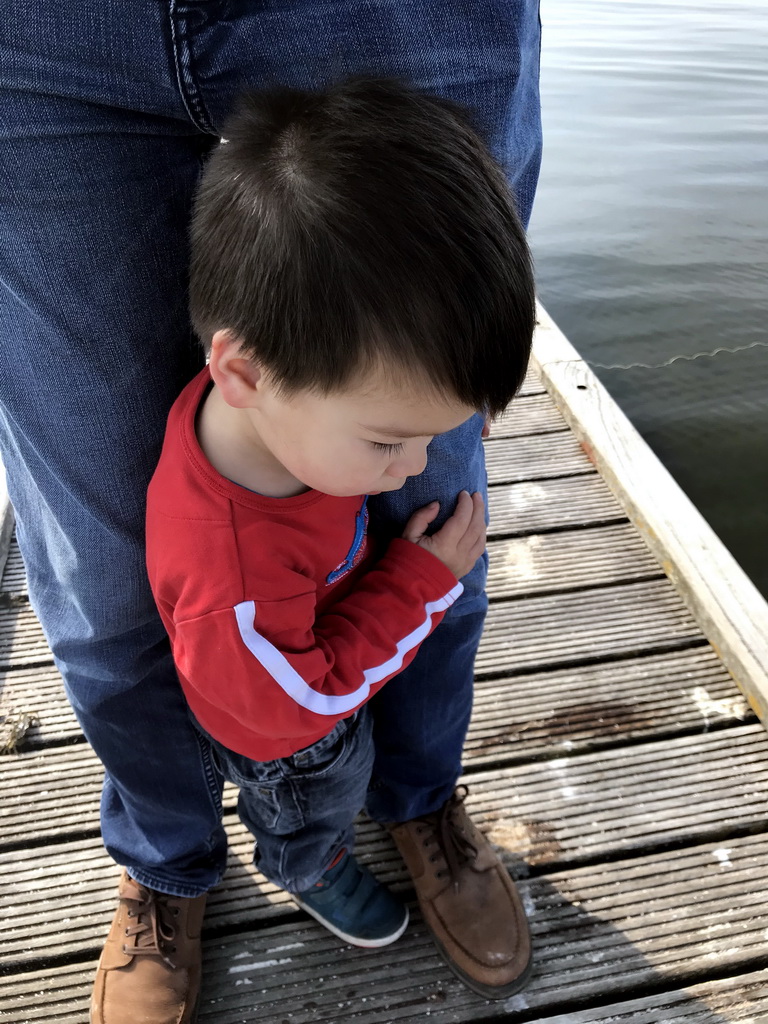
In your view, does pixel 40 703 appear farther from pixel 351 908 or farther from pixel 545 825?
pixel 545 825

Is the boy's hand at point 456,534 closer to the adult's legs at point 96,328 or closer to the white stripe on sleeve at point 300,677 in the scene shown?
the white stripe on sleeve at point 300,677

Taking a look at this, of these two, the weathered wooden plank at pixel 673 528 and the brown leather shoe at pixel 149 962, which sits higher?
the weathered wooden plank at pixel 673 528

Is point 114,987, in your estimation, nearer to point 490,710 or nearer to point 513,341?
point 490,710

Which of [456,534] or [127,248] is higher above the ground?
[127,248]

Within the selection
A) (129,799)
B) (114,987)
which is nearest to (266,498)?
(129,799)

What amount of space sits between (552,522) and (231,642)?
148 cm

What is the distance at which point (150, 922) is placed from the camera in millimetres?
1314

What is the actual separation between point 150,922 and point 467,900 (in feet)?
1.69

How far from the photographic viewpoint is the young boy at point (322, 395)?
0.78 meters

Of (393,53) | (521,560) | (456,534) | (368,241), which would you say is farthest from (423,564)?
(521,560)

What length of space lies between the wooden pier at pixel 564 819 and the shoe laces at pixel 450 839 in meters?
0.11

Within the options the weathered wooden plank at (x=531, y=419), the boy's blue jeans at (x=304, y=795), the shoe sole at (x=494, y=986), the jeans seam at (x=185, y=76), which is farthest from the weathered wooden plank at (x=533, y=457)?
the jeans seam at (x=185, y=76)

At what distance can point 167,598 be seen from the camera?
3.05 feet

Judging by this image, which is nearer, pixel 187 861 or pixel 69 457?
pixel 69 457
